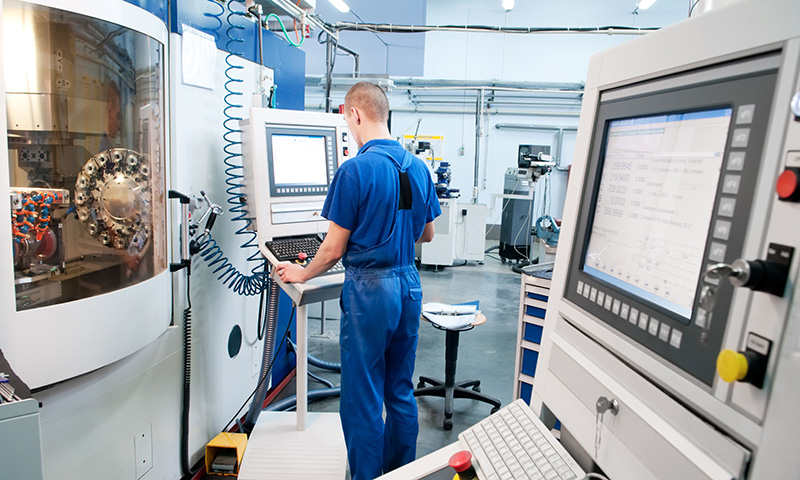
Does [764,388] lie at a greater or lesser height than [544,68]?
lesser

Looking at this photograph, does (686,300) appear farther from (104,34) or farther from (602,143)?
(104,34)

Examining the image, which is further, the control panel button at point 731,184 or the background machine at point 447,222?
the background machine at point 447,222

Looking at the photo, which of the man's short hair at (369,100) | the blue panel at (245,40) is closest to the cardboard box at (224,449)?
the man's short hair at (369,100)

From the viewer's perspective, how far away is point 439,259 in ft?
19.5

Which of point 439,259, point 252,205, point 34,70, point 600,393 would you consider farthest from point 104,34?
point 439,259

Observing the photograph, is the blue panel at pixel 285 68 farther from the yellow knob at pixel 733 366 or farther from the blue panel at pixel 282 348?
the yellow knob at pixel 733 366

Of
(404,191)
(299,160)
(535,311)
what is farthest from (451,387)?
(299,160)

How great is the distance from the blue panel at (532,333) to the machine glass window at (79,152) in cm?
148

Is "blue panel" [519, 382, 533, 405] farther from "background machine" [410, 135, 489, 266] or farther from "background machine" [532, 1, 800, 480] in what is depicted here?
"background machine" [410, 135, 489, 266]

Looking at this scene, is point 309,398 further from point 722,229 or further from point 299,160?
point 722,229

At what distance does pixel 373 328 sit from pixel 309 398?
1162mm

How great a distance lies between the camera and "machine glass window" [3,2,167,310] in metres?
1.17

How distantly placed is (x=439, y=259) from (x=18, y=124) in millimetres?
5008

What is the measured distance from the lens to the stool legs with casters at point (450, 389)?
2.63 metres
